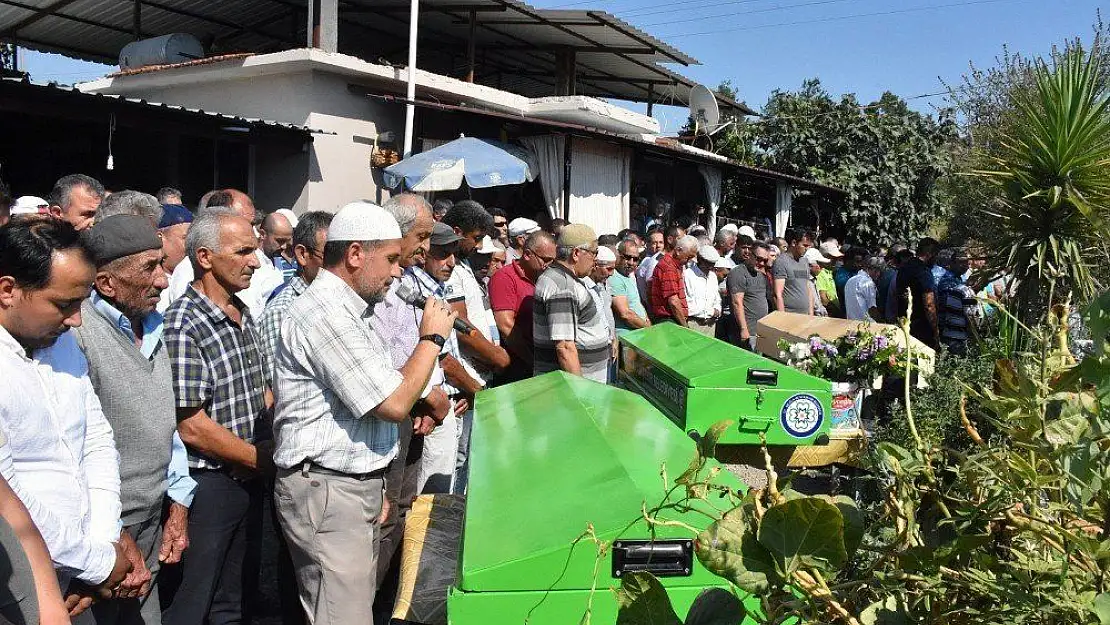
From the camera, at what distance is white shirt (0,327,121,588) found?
6.90 ft

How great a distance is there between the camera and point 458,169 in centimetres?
1020

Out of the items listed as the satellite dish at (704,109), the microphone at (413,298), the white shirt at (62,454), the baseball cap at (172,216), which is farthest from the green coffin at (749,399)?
the satellite dish at (704,109)

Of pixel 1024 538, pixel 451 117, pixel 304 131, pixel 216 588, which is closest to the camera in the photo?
pixel 1024 538

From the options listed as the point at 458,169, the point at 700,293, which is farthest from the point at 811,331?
the point at 458,169

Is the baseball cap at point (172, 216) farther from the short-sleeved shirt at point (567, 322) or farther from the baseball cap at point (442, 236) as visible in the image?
the short-sleeved shirt at point (567, 322)

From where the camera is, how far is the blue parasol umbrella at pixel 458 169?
10074 mm

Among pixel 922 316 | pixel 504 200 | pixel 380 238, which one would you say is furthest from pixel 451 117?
pixel 380 238

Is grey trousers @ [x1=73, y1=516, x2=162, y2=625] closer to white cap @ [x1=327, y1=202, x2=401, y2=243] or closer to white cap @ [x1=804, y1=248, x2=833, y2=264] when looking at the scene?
white cap @ [x1=327, y1=202, x2=401, y2=243]

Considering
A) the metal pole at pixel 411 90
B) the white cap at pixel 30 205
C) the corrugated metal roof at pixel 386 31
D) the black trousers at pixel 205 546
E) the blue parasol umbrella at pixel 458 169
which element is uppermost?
the corrugated metal roof at pixel 386 31

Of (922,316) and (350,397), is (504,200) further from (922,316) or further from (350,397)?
(350,397)

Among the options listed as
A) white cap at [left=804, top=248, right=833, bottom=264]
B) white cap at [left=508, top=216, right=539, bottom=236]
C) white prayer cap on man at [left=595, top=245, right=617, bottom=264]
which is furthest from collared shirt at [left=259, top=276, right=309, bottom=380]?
white cap at [left=804, top=248, right=833, bottom=264]

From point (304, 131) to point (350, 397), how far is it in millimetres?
8593

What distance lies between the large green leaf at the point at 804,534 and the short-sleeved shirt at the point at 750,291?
8.73m

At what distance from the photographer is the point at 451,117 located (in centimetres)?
1290
